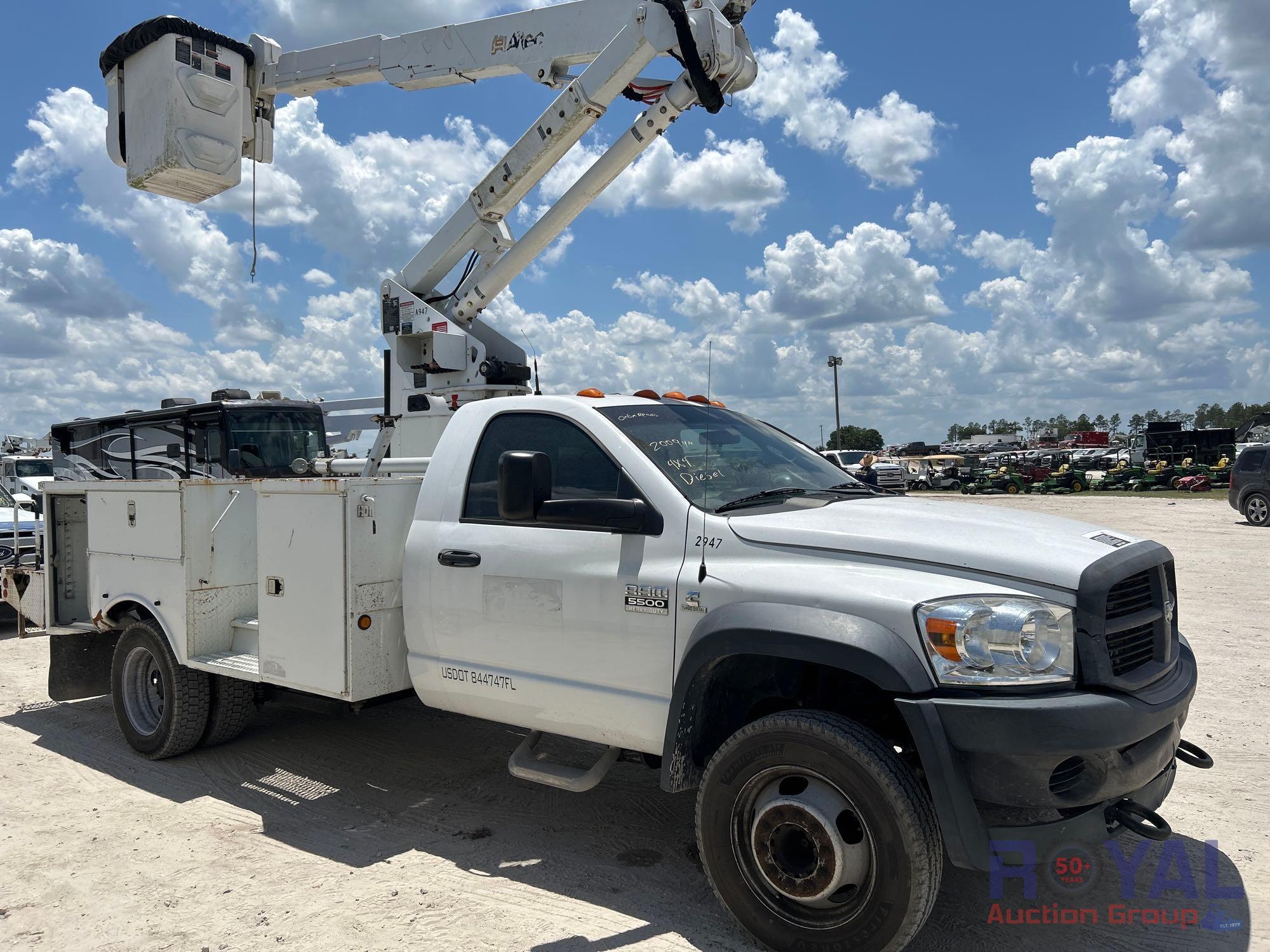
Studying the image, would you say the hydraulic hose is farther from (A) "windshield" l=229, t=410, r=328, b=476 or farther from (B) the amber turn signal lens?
(A) "windshield" l=229, t=410, r=328, b=476

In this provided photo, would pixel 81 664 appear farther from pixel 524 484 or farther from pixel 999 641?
pixel 999 641

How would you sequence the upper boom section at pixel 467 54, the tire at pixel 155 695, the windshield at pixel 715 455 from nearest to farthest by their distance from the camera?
the windshield at pixel 715 455, the tire at pixel 155 695, the upper boom section at pixel 467 54

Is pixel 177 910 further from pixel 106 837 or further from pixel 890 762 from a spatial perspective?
pixel 890 762

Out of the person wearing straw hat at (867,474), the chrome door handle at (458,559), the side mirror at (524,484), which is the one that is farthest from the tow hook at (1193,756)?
the chrome door handle at (458,559)

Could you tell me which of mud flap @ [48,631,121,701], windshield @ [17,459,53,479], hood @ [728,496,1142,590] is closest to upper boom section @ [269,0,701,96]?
mud flap @ [48,631,121,701]

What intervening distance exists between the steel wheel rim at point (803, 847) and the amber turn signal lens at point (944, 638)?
1.93 feet

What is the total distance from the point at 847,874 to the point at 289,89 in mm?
9493

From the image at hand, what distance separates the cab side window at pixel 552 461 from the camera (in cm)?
398

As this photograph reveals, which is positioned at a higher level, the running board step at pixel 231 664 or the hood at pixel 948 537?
the hood at pixel 948 537

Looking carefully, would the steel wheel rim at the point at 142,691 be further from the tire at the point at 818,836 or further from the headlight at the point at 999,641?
the headlight at the point at 999,641

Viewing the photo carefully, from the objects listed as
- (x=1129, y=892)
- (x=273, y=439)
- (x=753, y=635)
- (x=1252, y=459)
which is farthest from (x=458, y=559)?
(x=1252, y=459)

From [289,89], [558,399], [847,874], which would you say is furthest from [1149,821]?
[289,89]

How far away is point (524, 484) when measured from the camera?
3688 mm

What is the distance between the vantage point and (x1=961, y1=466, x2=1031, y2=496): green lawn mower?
35281mm
